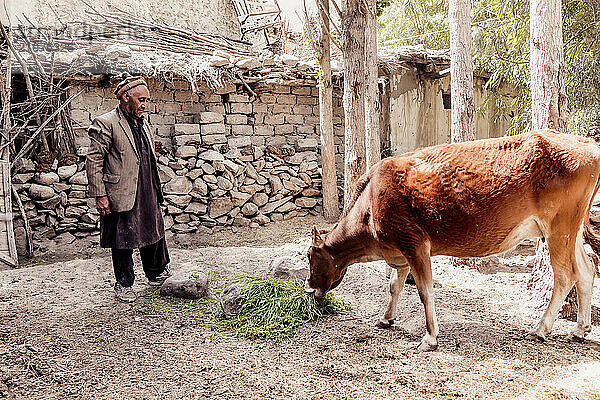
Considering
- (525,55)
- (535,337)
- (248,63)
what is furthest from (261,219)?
(535,337)

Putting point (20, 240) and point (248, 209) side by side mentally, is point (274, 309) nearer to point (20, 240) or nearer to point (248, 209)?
point (248, 209)

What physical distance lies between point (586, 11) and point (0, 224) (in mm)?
9403

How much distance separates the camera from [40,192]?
771 cm

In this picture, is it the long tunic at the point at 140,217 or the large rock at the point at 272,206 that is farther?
the large rock at the point at 272,206

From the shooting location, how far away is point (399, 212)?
371cm

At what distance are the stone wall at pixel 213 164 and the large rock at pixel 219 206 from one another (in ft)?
0.06

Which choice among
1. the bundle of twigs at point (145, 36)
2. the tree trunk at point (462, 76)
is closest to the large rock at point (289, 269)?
the tree trunk at point (462, 76)

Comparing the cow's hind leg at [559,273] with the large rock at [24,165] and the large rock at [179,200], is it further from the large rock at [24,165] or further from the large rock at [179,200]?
the large rock at [24,165]

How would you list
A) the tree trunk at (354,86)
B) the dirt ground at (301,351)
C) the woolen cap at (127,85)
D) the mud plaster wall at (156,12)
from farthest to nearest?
the mud plaster wall at (156,12), the tree trunk at (354,86), the woolen cap at (127,85), the dirt ground at (301,351)

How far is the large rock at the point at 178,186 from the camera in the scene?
851 cm

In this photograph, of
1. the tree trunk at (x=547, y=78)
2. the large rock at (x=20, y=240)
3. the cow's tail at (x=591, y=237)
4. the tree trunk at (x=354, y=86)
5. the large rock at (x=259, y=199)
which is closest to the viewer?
the cow's tail at (x=591, y=237)

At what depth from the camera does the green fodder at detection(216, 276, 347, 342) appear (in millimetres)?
4223

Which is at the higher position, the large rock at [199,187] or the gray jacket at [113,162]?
the gray jacket at [113,162]

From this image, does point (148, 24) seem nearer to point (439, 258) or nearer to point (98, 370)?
point (439, 258)
